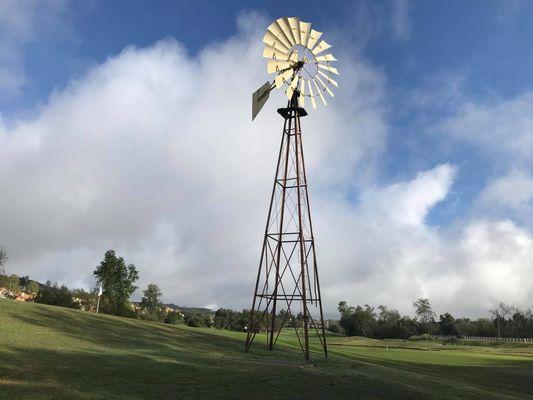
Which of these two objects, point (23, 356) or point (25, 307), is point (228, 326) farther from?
point (23, 356)

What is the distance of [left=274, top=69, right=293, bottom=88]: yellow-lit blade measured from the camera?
35281 mm

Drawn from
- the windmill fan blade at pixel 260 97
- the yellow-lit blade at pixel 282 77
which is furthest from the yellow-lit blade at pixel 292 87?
the windmill fan blade at pixel 260 97

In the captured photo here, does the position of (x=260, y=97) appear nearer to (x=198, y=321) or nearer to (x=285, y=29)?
(x=285, y=29)

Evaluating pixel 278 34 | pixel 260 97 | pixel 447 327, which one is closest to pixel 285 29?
pixel 278 34

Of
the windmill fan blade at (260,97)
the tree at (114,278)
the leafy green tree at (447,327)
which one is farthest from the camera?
the leafy green tree at (447,327)

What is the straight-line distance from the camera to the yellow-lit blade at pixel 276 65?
116 ft

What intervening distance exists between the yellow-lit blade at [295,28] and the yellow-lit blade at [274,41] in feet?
2.83

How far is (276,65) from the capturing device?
35.5m

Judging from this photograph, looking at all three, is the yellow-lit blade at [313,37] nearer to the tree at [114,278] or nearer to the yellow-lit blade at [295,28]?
the yellow-lit blade at [295,28]

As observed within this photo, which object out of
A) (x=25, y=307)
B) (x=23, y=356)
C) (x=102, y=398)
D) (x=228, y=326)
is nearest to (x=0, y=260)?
(x=228, y=326)

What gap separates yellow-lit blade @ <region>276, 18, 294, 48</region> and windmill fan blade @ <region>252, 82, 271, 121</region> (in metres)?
3.62

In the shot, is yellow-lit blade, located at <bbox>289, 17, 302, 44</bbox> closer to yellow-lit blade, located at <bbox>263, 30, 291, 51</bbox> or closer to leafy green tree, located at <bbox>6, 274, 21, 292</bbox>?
yellow-lit blade, located at <bbox>263, 30, 291, 51</bbox>

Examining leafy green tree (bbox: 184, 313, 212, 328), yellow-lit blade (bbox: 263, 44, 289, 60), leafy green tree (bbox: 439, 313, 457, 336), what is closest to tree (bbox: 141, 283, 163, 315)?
leafy green tree (bbox: 184, 313, 212, 328)

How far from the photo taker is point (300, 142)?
35.8 meters
